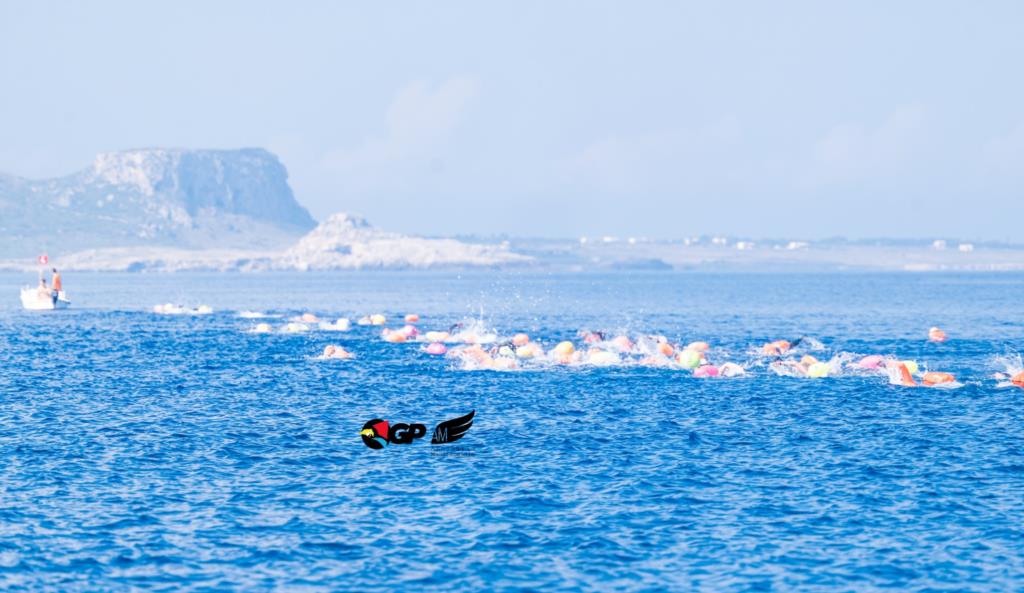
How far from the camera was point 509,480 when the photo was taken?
29266 millimetres

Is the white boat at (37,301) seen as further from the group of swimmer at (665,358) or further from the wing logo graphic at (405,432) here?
the wing logo graphic at (405,432)

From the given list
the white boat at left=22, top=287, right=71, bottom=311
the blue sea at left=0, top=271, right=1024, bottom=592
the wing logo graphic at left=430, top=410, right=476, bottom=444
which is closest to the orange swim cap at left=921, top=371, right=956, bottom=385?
the blue sea at left=0, top=271, right=1024, bottom=592

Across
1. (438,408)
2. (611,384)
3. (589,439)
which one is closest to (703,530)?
(589,439)

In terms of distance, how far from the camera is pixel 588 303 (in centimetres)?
14750

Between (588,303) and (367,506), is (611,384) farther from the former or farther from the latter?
(588,303)

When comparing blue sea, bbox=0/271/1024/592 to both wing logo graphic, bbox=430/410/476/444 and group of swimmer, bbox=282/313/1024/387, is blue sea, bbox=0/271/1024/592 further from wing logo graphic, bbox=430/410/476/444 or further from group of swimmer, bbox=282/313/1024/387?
group of swimmer, bbox=282/313/1024/387

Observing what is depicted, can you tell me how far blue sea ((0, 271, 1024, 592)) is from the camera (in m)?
22.0

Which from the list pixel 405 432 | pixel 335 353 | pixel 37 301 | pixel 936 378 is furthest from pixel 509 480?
pixel 37 301

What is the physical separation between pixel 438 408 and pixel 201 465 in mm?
12755

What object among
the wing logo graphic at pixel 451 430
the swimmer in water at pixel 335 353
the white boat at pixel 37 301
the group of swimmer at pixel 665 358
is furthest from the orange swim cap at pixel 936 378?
the white boat at pixel 37 301

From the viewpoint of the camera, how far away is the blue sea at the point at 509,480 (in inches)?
867

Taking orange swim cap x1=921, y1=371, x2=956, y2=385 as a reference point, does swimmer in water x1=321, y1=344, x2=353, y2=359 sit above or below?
below

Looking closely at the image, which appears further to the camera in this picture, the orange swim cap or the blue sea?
the orange swim cap

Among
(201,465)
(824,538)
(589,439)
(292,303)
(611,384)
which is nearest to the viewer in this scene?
(824,538)
